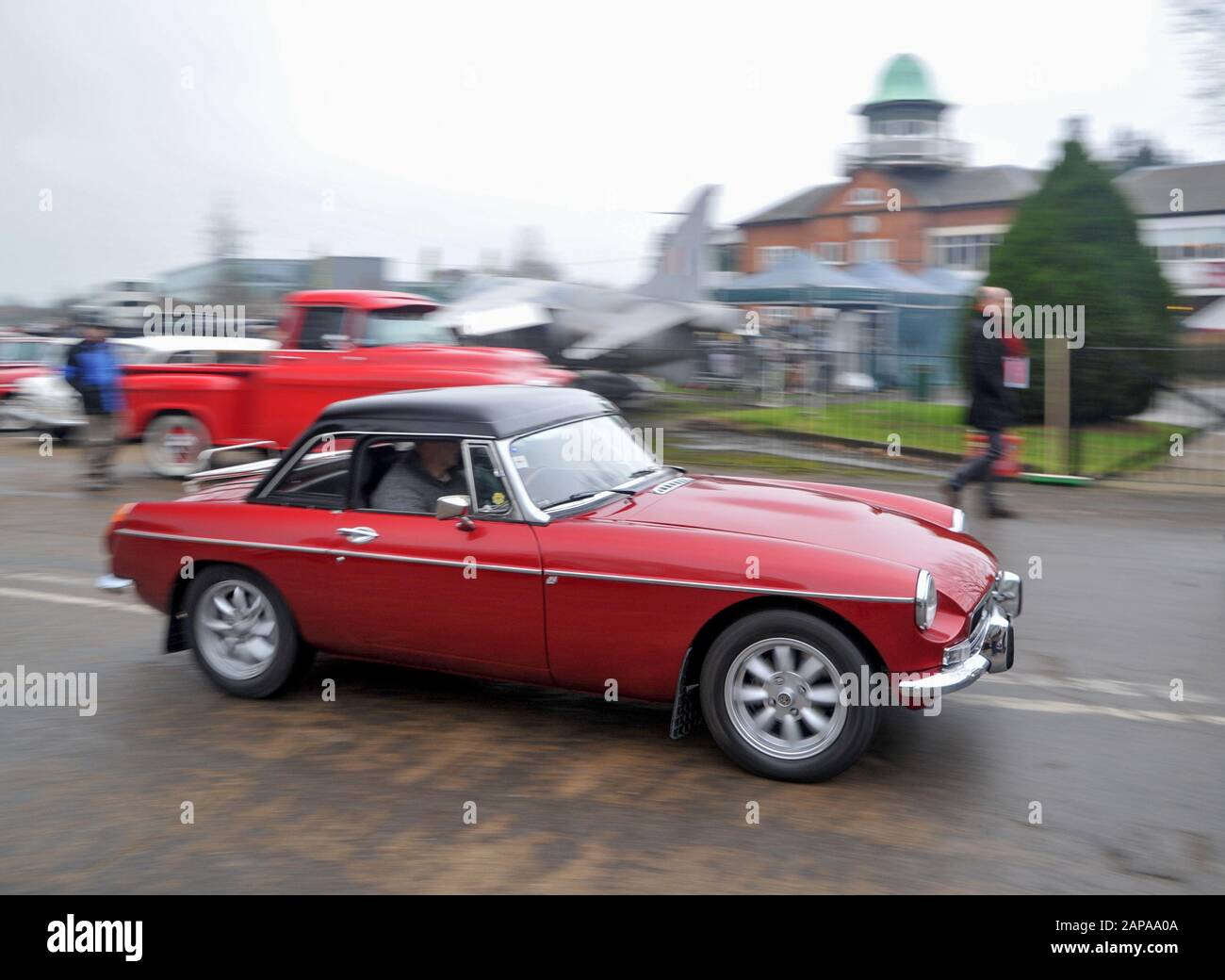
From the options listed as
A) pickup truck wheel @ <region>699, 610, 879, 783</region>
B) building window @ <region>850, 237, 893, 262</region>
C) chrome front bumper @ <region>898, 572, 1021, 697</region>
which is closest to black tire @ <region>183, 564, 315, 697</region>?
pickup truck wheel @ <region>699, 610, 879, 783</region>

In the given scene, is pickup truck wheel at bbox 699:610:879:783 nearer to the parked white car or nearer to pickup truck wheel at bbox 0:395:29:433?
the parked white car

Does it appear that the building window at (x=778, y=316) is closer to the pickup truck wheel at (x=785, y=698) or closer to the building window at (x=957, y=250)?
the pickup truck wheel at (x=785, y=698)

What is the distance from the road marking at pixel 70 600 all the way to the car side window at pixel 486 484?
121 inches

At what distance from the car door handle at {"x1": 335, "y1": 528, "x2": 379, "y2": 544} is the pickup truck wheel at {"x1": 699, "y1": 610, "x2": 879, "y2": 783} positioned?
5.53ft

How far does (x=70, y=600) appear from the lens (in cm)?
762

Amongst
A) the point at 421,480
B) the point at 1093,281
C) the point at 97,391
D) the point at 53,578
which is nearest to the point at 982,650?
the point at 421,480

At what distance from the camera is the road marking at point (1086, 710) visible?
5.12 m

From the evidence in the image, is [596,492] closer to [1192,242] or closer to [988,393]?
[988,393]

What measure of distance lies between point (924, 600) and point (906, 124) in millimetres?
68301

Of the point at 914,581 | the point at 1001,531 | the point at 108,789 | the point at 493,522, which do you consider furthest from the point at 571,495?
the point at 1001,531

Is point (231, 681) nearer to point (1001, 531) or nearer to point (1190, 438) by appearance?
point (1001, 531)

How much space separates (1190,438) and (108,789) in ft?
42.9

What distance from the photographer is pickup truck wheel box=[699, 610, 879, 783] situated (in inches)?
169

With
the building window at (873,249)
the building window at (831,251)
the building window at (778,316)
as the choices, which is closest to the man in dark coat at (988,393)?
the building window at (778,316)
